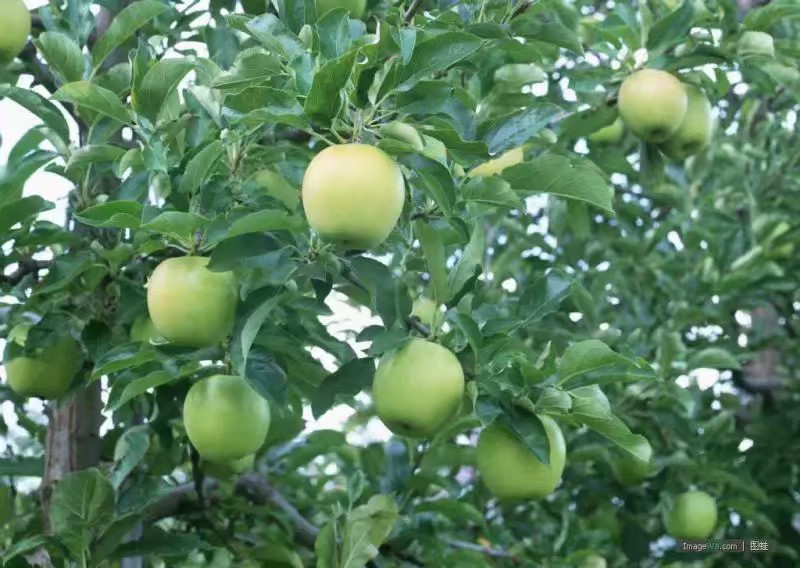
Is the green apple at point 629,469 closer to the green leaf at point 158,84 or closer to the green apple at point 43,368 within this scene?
the green apple at point 43,368

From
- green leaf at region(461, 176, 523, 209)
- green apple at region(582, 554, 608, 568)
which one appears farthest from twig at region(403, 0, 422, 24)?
green apple at region(582, 554, 608, 568)

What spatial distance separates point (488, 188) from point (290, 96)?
260 mm

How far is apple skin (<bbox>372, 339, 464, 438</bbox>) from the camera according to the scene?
3.98 ft

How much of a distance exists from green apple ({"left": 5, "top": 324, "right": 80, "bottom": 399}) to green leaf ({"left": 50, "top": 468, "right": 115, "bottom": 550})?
16cm

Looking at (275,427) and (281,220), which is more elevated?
(281,220)

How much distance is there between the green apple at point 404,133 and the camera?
106 centimetres

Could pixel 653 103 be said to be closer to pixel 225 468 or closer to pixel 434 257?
pixel 434 257

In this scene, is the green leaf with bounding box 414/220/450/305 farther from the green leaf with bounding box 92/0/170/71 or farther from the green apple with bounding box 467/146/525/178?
the green leaf with bounding box 92/0/170/71

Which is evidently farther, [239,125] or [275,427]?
[275,427]

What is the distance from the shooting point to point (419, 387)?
3.96 ft

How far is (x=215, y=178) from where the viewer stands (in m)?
1.26

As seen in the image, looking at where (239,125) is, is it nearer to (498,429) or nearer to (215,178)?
(215,178)

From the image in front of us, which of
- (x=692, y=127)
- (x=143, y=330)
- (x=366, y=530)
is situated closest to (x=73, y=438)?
(x=143, y=330)

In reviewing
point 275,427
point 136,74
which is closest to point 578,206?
point 275,427
